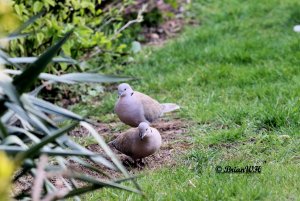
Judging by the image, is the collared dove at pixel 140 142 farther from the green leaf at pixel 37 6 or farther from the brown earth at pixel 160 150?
the green leaf at pixel 37 6

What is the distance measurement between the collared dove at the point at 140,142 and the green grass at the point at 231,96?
168mm

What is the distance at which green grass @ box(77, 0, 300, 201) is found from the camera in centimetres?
334

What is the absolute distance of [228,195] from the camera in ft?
10.4

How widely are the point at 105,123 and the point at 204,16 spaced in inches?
145

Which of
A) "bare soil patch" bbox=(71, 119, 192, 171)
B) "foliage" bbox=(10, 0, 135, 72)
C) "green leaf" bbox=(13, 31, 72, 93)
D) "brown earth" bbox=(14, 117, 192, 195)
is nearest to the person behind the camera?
"green leaf" bbox=(13, 31, 72, 93)

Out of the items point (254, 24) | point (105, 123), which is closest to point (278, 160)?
point (105, 123)

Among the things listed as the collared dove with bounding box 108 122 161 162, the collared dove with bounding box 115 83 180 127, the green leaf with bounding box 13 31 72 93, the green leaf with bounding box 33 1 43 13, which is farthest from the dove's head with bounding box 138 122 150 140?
the green leaf with bounding box 33 1 43 13

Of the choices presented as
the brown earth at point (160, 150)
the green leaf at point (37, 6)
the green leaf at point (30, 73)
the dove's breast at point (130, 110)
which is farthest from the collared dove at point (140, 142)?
the green leaf at point (37, 6)

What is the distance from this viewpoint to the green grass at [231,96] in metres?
3.34

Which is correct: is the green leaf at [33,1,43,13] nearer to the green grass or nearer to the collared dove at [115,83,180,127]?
the green grass

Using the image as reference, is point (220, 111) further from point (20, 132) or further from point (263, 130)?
point (20, 132)

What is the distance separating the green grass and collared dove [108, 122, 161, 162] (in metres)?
0.17

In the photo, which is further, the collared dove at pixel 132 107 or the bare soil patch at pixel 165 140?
the collared dove at pixel 132 107

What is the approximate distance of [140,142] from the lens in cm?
375
